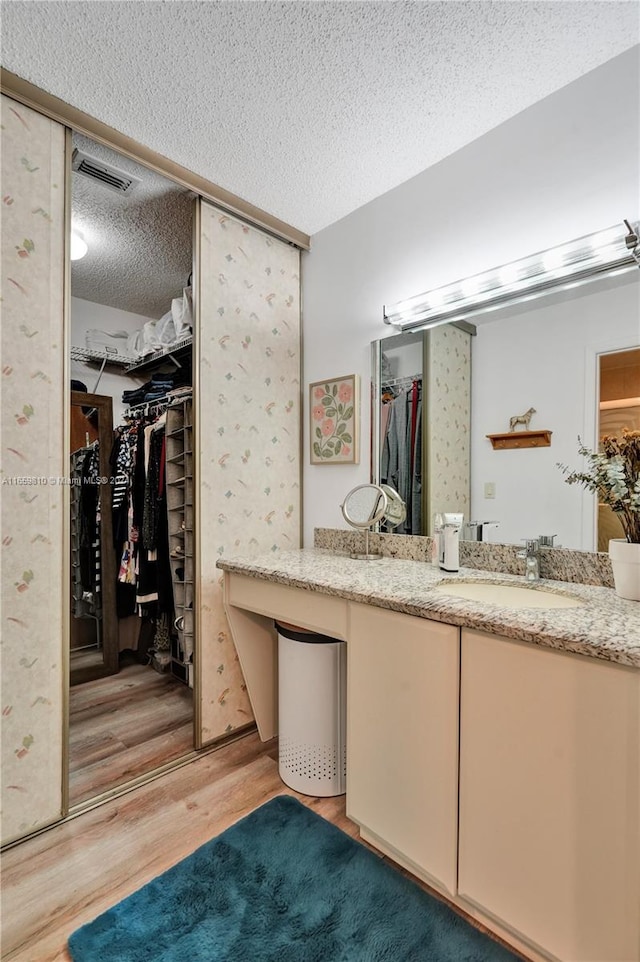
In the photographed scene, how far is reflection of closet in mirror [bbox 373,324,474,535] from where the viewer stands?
186 cm

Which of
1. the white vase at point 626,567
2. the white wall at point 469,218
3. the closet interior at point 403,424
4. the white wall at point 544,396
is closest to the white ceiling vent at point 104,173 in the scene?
the white wall at point 469,218

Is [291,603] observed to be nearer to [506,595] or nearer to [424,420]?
[506,595]

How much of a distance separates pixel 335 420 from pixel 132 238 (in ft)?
4.63

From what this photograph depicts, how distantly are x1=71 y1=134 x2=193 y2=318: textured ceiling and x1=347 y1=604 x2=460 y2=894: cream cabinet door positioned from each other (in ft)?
6.47

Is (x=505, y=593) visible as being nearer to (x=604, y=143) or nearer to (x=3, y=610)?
(x=604, y=143)

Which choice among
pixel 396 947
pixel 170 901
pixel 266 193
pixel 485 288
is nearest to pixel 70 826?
pixel 170 901

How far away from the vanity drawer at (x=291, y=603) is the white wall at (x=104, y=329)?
132cm

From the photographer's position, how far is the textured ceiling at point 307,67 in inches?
52.4

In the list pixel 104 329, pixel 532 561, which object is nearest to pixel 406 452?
pixel 532 561

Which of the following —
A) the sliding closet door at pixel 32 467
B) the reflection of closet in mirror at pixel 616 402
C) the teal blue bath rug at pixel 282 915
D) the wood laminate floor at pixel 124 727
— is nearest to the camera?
the teal blue bath rug at pixel 282 915

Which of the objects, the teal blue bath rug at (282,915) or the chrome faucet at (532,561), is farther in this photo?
the chrome faucet at (532,561)

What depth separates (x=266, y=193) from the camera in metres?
2.12

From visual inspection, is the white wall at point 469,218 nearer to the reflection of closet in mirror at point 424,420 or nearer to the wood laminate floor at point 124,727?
the reflection of closet in mirror at point 424,420

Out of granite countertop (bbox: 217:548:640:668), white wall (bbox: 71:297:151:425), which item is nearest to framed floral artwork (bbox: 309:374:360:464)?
granite countertop (bbox: 217:548:640:668)
